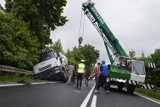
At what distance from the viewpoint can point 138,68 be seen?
21.9 metres

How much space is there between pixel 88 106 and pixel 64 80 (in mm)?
18146

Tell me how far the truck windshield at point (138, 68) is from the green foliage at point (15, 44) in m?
7.57

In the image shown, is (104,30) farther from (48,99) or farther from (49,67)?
(48,99)

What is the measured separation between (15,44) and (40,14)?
280 inches

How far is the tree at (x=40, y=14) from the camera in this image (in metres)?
29.0

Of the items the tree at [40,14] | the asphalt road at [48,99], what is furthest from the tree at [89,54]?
the asphalt road at [48,99]

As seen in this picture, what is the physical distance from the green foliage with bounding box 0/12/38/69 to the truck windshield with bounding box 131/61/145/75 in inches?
298

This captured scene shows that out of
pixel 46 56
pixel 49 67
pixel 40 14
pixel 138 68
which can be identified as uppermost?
pixel 40 14

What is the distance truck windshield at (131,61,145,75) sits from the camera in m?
21.6

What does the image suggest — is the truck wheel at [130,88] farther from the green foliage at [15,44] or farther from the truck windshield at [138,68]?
the green foliage at [15,44]

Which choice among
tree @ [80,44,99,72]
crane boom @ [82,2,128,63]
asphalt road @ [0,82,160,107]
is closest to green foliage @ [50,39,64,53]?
tree @ [80,44,99,72]

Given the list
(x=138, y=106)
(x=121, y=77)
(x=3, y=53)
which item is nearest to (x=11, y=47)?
(x=3, y=53)

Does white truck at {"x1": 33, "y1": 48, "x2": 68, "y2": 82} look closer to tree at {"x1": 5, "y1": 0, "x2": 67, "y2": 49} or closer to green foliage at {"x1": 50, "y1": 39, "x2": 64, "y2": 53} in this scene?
tree at {"x1": 5, "y1": 0, "x2": 67, "y2": 49}

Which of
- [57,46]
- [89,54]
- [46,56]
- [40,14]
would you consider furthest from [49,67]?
[89,54]
